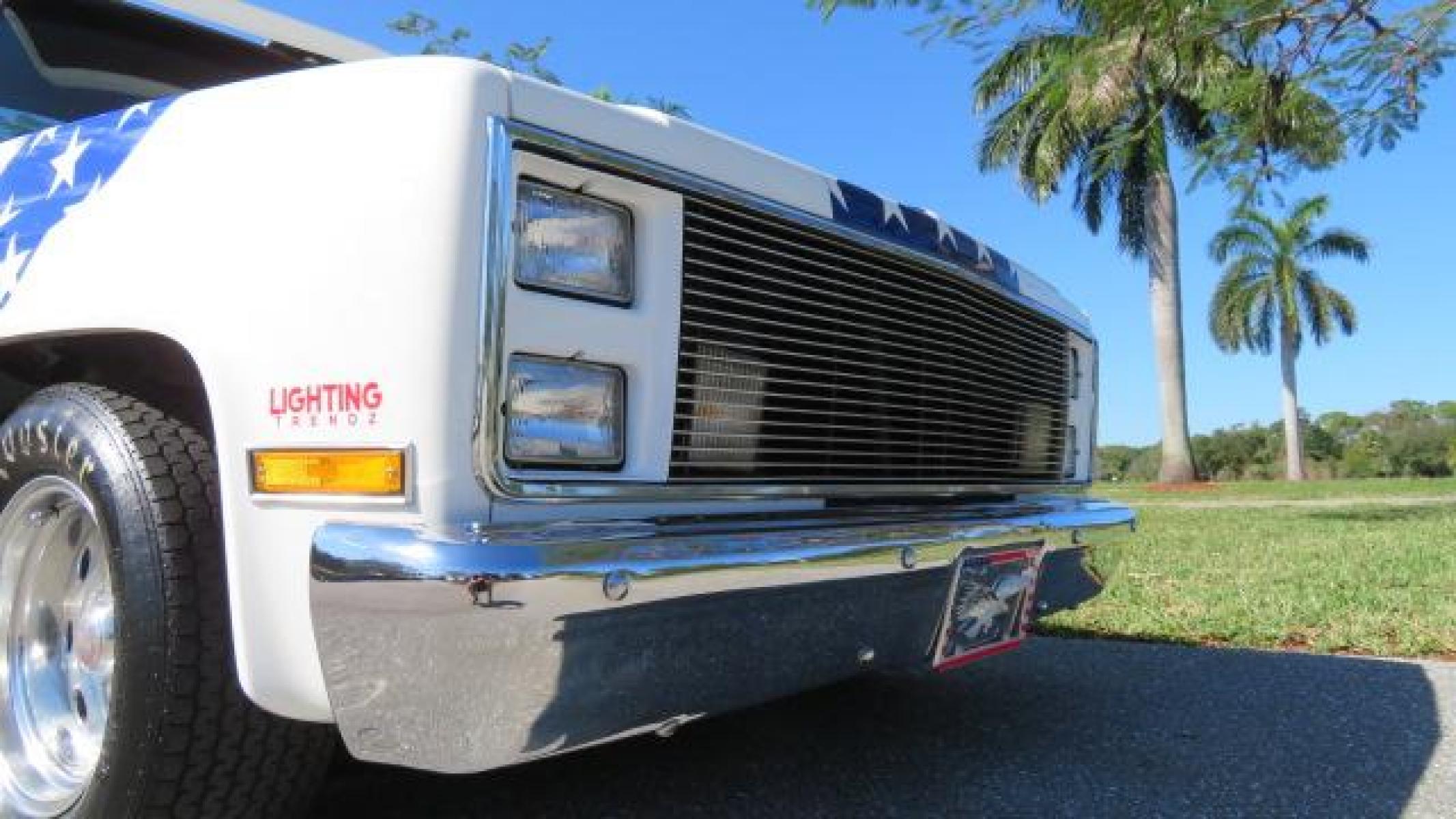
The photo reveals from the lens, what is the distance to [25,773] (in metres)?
2.18

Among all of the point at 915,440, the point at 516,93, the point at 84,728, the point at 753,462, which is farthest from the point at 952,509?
the point at 84,728

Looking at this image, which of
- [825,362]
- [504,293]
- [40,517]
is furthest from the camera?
[825,362]

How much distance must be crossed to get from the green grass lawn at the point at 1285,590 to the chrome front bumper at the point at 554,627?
1.54m

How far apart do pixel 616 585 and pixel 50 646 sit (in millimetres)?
1295

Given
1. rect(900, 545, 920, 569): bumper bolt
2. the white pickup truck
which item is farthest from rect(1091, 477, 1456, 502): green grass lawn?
the white pickup truck

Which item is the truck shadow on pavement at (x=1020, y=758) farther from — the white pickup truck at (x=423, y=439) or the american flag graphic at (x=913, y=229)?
the american flag graphic at (x=913, y=229)

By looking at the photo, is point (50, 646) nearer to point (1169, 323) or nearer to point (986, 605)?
point (986, 605)

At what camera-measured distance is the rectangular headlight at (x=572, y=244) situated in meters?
1.79

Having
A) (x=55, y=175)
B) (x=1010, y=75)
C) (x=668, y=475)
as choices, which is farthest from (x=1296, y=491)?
(x=55, y=175)

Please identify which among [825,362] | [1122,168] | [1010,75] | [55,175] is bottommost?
[825,362]

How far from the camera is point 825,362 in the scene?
2.29 meters

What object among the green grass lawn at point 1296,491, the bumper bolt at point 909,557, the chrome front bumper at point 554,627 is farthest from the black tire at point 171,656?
the green grass lawn at point 1296,491

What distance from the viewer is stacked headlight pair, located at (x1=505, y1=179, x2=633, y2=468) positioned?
1762 mm

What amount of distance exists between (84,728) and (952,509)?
181 centimetres
